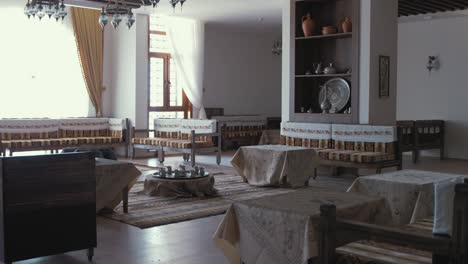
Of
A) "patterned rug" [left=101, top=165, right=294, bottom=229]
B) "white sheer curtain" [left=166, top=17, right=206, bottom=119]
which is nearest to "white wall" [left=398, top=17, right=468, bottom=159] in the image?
"white sheer curtain" [left=166, top=17, right=206, bottom=119]

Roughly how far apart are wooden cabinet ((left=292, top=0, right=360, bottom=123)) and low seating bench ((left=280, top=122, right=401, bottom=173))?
0.67ft

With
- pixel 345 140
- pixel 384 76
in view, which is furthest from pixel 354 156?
pixel 384 76

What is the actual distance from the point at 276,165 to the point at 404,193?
11.1ft

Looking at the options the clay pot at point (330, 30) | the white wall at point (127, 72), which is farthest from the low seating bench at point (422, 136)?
the white wall at point (127, 72)

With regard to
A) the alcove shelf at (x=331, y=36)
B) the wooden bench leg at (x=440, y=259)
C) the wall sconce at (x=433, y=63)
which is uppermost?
the alcove shelf at (x=331, y=36)

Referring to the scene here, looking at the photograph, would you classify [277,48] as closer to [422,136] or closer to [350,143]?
[422,136]

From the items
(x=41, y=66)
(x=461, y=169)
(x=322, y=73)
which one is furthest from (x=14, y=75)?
(x=461, y=169)

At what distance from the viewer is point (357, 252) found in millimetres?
3092

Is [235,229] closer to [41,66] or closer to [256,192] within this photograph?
[256,192]

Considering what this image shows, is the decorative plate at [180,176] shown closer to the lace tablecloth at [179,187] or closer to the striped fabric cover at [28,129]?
the lace tablecloth at [179,187]

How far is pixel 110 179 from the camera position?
19.1ft

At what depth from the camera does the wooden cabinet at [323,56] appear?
8.77 meters

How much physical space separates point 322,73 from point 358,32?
0.94 m

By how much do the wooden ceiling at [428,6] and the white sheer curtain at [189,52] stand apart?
437cm
